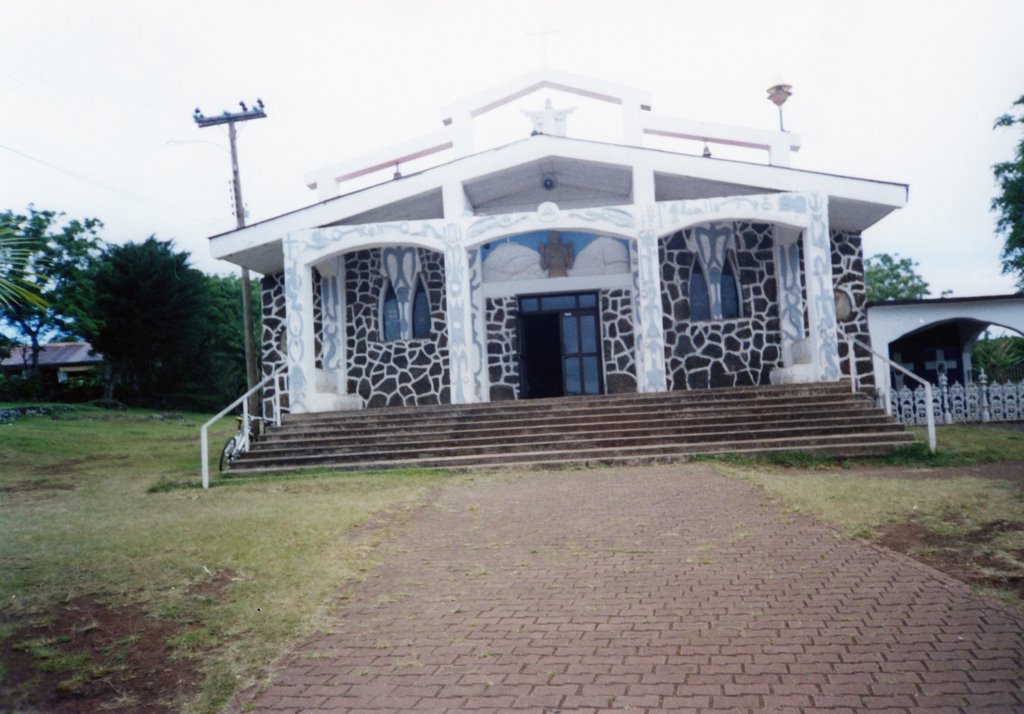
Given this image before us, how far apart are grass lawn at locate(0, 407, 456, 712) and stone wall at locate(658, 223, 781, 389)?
7.86m

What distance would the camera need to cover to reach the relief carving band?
57.6 feet

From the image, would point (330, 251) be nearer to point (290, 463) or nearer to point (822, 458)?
point (290, 463)

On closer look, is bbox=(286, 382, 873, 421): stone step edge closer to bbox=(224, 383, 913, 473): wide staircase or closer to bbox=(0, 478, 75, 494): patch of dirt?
bbox=(224, 383, 913, 473): wide staircase

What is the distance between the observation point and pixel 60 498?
1054cm

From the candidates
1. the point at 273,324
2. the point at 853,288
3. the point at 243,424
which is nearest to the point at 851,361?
the point at 853,288

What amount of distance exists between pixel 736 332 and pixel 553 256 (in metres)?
4.19

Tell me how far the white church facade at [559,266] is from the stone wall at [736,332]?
3 cm

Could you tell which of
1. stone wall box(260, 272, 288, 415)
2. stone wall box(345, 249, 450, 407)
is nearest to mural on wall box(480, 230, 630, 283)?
stone wall box(345, 249, 450, 407)

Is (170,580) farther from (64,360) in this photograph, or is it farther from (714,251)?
(64,360)

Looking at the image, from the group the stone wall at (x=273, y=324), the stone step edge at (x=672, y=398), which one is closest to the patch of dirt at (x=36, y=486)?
the stone step edge at (x=672, y=398)

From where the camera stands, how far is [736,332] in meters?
16.9

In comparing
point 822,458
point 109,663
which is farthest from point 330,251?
point 109,663

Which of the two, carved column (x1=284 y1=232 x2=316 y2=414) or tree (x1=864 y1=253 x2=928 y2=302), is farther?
tree (x1=864 y1=253 x2=928 y2=302)

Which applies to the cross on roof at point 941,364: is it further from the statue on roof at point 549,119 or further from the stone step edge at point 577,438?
the statue on roof at point 549,119
